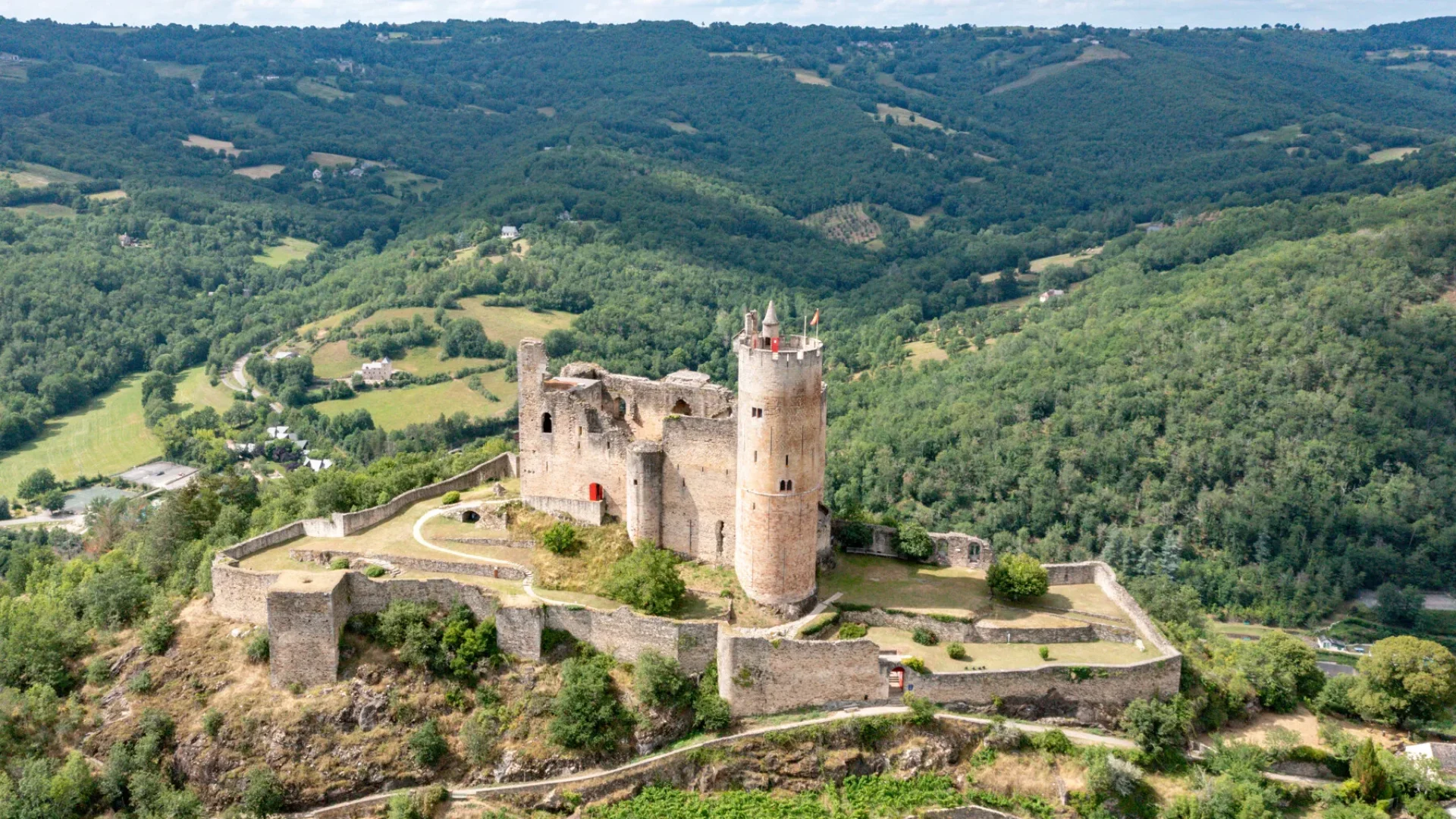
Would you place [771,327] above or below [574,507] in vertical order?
above

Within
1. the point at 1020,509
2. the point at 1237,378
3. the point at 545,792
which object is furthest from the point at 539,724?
the point at 1237,378

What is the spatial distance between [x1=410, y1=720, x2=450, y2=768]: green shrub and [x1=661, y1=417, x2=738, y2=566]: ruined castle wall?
11645 millimetres

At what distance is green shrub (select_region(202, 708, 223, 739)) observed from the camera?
142 feet

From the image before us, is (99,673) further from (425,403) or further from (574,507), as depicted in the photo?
(425,403)

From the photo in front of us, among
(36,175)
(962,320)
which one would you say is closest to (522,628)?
(962,320)

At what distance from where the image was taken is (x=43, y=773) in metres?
43.1

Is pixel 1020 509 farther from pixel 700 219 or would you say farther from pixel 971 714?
pixel 700 219

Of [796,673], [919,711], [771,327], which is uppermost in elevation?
[771,327]

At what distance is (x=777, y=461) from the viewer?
4384 cm

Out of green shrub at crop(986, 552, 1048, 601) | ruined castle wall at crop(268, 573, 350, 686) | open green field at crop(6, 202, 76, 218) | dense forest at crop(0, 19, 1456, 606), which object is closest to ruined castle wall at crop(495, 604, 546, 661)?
ruined castle wall at crop(268, 573, 350, 686)

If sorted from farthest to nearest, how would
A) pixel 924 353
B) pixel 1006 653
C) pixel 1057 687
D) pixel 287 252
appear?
pixel 287 252
pixel 924 353
pixel 1006 653
pixel 1057 687

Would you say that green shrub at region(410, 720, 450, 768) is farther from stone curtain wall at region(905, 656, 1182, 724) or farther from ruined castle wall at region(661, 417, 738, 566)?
stone curtain wall at region(905, 656, 1182, 724)

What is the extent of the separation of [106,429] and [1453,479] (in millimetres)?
117831

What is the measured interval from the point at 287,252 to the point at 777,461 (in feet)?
471
